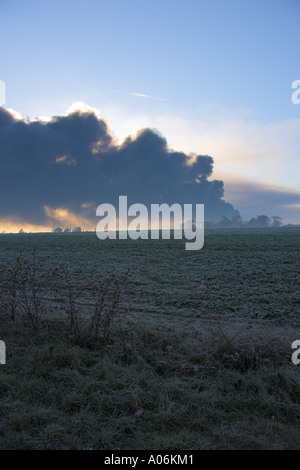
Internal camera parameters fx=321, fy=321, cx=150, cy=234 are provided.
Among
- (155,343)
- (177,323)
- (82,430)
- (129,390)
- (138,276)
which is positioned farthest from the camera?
(138,276)

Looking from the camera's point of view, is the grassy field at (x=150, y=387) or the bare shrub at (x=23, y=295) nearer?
the grassy field at (x=150, y=387)

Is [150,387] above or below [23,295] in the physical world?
below

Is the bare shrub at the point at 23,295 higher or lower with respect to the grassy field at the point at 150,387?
higher

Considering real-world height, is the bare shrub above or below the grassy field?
above

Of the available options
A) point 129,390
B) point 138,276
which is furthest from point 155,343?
point 138,276

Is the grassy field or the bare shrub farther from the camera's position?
the bare shrub

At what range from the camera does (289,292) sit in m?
14.2

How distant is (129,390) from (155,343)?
75.6 inches

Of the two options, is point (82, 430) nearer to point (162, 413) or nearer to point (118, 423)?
point (118, 423)

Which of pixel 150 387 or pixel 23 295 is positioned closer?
pixel 150 387
